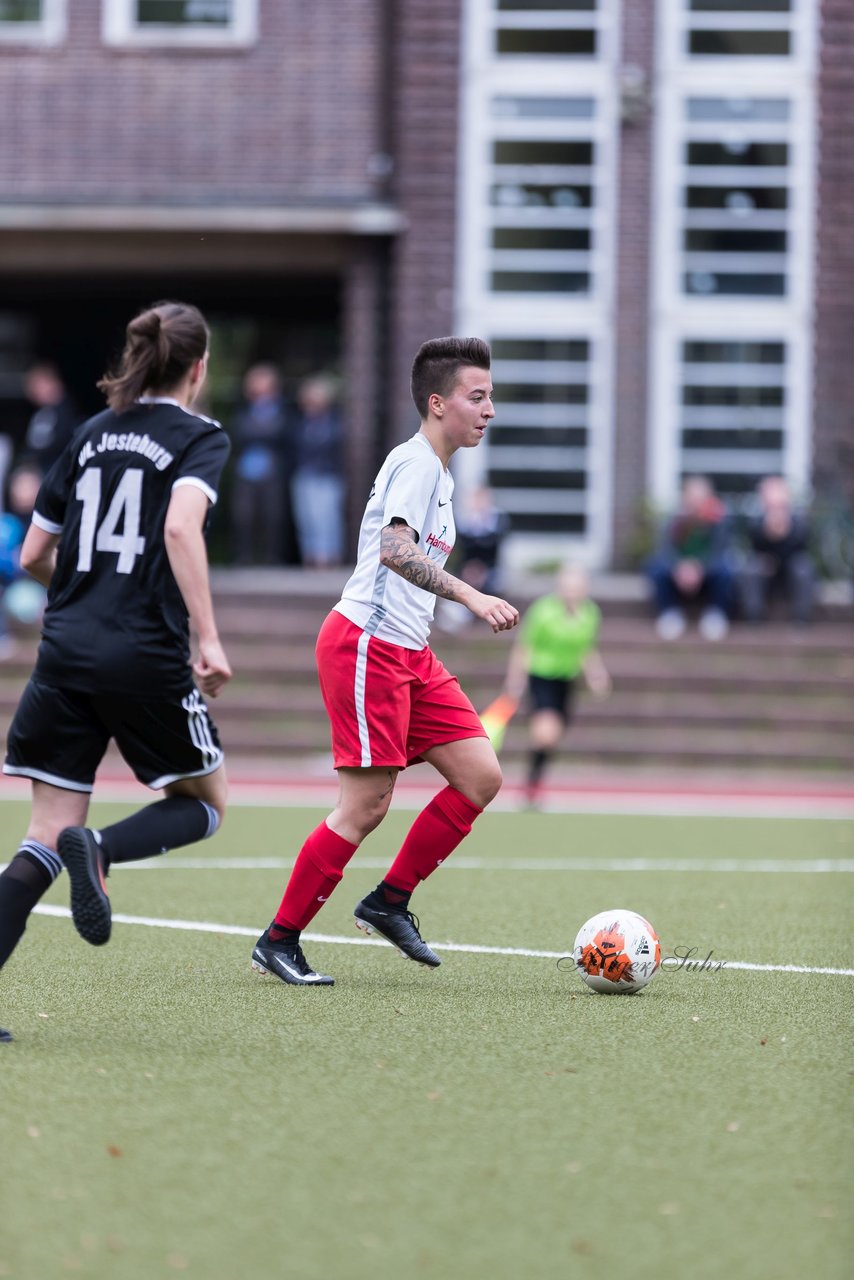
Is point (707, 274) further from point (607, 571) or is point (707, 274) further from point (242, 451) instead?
point (242, 451)

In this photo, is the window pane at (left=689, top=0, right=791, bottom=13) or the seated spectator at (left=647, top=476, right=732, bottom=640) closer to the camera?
the seated spectator at (left=647, top=476, right=732, bottom=640)

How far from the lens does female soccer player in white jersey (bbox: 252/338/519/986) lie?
5898 mm

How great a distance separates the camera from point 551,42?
20.9 meters

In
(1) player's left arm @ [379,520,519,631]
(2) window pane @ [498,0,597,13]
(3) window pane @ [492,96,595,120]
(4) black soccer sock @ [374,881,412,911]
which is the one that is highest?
(2) window pane @ [498,0,597,13]

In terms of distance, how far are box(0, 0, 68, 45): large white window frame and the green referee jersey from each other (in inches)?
400

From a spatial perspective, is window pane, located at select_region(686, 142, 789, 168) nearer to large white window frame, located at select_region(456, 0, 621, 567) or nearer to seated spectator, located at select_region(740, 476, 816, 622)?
large white window frame, located at select_region(456, 0, 621, 567)

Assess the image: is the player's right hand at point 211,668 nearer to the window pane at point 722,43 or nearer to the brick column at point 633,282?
the brick column at point 633,282

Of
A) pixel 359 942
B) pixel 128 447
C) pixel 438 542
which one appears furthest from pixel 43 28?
pixel 128 447

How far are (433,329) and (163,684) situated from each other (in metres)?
15.8

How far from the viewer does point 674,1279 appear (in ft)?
10.7

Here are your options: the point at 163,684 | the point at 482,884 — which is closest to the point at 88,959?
the point at 163,684

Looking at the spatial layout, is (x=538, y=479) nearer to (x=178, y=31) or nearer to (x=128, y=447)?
(x=178, y=31)

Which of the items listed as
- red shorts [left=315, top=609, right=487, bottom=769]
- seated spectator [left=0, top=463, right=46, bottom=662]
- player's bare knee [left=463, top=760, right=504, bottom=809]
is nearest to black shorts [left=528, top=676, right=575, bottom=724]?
seated spectator [left=0, top=463, right=46, bottom=662]

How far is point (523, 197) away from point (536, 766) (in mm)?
9141
